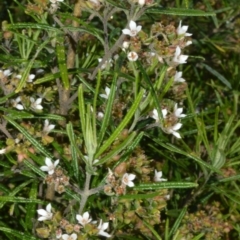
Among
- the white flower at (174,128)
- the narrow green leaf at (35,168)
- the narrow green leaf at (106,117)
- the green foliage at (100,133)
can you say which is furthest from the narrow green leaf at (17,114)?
the white flower at (174,128)

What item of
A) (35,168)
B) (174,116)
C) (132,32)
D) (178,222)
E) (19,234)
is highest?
(132,32)

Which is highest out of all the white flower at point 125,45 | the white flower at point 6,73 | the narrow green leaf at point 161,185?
the white flower at point 125,45

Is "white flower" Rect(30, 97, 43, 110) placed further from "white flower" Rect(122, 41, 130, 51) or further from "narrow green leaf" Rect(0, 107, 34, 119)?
"white flower" Rect(122, 41, 130, 51)

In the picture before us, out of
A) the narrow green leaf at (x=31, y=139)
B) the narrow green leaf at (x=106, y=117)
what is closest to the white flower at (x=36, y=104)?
the narrow green leaf at (x=31, y=139)

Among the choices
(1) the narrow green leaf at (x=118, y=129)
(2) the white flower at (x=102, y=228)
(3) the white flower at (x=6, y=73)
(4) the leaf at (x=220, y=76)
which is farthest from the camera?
(4) the leaf at (x=220, y=76)

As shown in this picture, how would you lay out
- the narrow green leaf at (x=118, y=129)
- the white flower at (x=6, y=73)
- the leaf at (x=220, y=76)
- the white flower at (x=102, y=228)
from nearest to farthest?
the narrow green leaf at (x=118, y=129), the white flower at (x=102, y=228), the white flower at (x=6, y=73), the leaf at (x=220, y=76)

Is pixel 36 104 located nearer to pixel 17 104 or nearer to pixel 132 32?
pixel 17 104

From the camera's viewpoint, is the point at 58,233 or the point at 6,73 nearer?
the point at 58,233

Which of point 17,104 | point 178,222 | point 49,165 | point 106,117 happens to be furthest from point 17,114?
point 178,222

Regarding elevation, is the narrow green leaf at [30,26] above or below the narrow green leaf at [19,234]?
above

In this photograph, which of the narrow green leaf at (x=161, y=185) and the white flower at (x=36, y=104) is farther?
the white flower at (x=36, y=104)

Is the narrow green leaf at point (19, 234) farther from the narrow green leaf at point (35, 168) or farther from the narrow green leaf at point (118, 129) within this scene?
the narrow green leaf at point (118, 129)

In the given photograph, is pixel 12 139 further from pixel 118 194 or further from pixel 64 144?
pixel 118 194
